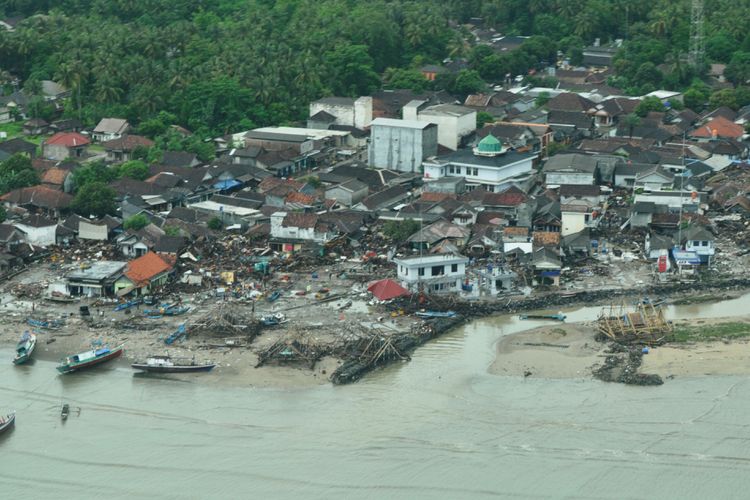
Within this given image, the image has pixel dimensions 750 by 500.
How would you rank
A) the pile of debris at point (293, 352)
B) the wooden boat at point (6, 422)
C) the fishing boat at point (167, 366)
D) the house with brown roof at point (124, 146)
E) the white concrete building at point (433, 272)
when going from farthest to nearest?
1. the house with brown roof at point (124, 146)
2. the white concrete building at point (433, 272)
3. the pile of debris at point (293, 352)
4. the fishing boat at point (167, 366)
5. the wooden boat at point (6, 422)

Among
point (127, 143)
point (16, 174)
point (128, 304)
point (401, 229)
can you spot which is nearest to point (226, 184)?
point (127, 143)

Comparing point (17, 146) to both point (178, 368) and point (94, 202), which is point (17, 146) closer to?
point (94, 202)

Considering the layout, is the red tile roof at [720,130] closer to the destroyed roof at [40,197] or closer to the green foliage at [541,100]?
the green foliage at [541,100]

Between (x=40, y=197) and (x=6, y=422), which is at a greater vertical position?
(x=40, y=197)

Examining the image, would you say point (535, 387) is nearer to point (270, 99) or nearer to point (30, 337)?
point (30, 337)

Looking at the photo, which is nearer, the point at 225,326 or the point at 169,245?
the point at 225,326

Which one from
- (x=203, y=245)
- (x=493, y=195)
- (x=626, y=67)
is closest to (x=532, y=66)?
(x=626, y=67)

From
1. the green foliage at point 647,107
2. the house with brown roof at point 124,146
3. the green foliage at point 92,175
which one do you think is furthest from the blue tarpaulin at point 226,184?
the green foliage at point 647,107
